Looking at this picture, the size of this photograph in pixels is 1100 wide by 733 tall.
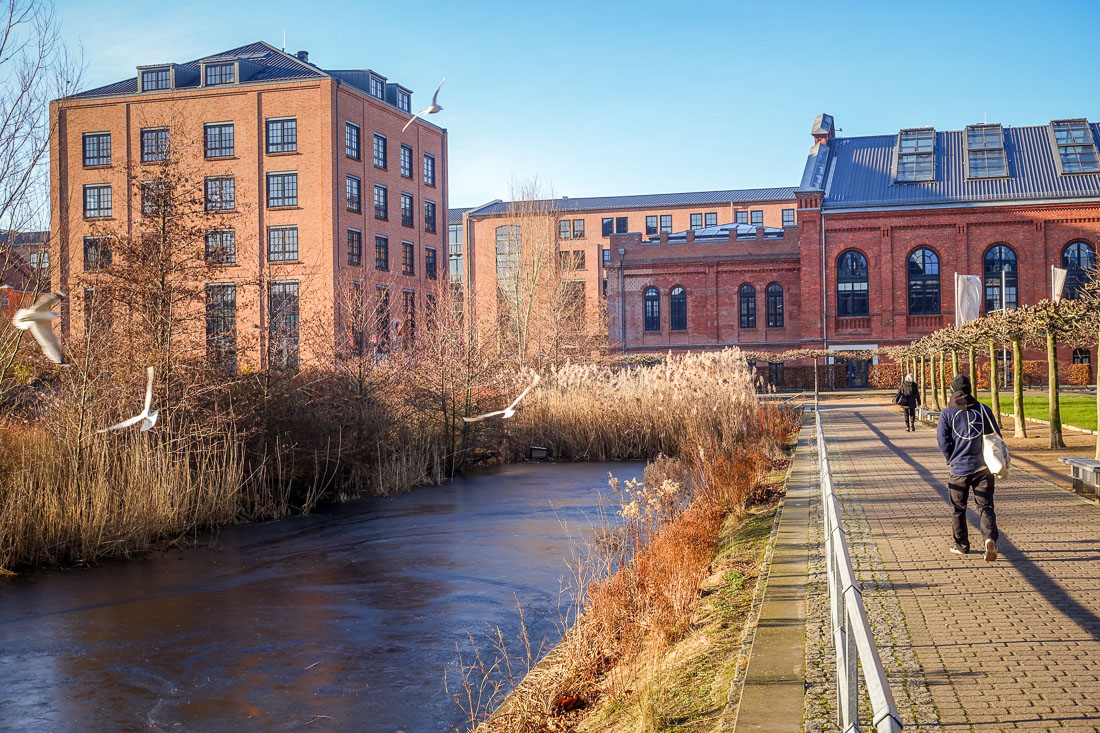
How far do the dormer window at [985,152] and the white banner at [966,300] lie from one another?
20052mm

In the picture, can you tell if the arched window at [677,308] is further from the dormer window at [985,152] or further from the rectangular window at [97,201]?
the rectangular window at [97,201]

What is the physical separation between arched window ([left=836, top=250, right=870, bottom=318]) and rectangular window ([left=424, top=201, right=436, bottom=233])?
76.9 ft

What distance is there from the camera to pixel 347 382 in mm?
21469

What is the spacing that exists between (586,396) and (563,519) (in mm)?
10106

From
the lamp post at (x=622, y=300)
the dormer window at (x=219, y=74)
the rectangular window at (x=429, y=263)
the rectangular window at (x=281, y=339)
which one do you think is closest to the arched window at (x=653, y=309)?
the lamp post at (x=622, y=300)

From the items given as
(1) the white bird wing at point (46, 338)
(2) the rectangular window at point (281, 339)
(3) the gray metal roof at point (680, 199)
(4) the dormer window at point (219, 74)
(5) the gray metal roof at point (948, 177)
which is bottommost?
(1) the white bird wing at point (46, 338)

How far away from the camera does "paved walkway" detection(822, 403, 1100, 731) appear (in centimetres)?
501

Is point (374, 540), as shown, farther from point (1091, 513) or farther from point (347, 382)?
point (1091, 513)

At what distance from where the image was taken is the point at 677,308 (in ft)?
195

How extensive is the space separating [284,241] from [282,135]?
17.3 feet

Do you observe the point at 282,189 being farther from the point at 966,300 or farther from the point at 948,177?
the point at 948,177

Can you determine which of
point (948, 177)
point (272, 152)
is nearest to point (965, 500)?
point (272, 152)

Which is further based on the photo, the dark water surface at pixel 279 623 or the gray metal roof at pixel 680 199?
the gray metal roof at pixel 680 199

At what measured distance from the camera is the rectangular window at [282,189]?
46094 millimetres
